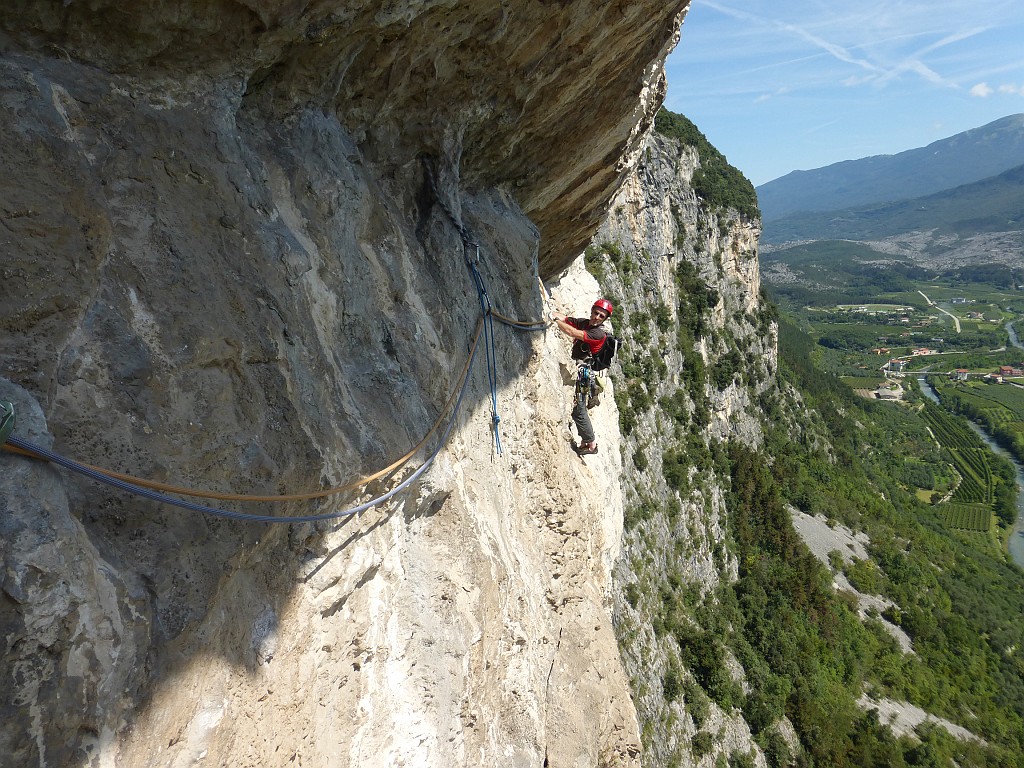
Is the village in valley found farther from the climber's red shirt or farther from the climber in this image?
the climber's red shirt

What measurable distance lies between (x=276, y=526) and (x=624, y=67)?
558cm

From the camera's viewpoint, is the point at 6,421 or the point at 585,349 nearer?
the point at 6,421

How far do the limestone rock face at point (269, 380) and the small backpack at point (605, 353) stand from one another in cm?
217

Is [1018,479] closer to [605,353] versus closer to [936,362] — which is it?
[936,362]

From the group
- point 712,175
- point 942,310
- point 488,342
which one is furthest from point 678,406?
point 942,310

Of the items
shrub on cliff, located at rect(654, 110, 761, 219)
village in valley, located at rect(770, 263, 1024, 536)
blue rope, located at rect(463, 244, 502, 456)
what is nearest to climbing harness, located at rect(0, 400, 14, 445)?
blue rope, located at rect(463, 244, 502, 456)

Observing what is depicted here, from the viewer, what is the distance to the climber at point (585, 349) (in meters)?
7.54

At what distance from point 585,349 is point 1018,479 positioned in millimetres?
89831

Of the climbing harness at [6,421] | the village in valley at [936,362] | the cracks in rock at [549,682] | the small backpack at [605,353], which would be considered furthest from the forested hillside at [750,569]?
the village in valley at [936,362]

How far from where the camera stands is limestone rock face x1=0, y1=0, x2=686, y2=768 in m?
2.27

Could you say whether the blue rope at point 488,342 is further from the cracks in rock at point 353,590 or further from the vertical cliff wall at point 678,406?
the vertical cliff wall at point 678,406

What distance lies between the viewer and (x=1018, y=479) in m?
72.1

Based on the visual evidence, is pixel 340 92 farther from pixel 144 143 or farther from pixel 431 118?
pixel 144 143

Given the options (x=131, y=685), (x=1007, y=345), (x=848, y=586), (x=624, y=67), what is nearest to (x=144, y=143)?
(x=131, y=685)
